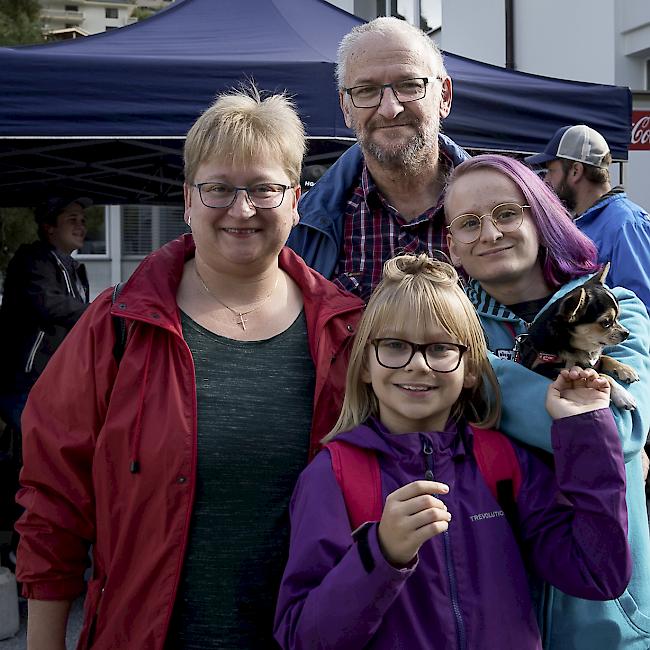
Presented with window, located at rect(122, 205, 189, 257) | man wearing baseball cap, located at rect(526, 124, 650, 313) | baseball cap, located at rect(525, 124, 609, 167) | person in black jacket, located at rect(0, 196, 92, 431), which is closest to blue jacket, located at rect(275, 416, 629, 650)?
man wearing baseball cap, located at rect(526, 124, 650, 313)

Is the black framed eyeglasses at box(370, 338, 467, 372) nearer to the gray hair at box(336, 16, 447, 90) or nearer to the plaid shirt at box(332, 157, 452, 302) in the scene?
the plaid shirt at box(332, 157, 452, 302)

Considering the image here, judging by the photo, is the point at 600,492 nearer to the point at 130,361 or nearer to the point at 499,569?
the point at 499,569

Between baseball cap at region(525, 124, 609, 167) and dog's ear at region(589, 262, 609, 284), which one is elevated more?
baseball cap at region(525, 124, 609, 167)

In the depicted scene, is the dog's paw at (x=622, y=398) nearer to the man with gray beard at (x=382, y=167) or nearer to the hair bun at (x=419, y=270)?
the hair bun at (x=419, y=270)

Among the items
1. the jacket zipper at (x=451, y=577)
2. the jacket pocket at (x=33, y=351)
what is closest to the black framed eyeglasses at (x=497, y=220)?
the jacket zipper at (x=451, y=577)

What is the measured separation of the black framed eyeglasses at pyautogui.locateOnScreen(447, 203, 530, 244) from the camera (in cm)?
169

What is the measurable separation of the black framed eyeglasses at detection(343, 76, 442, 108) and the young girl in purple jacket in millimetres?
811

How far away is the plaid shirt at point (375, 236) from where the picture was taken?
235cm

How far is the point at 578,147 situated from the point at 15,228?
9870mm

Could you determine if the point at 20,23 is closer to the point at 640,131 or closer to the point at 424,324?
the point at 640,131

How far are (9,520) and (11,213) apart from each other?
7632mm

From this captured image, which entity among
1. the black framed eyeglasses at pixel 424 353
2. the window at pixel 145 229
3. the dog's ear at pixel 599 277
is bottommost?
the black framed eyeglasses at pixel 424 353

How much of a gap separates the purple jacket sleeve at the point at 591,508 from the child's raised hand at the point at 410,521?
11.5 inches

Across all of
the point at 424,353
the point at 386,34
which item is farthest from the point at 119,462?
the point at 386,34
